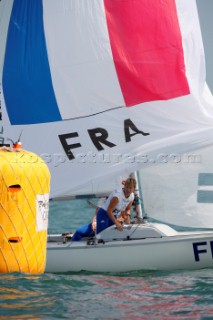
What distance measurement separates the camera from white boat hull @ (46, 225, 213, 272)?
31.5ft

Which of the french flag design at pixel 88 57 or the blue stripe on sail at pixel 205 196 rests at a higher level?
the french flag design at pixel 88 57

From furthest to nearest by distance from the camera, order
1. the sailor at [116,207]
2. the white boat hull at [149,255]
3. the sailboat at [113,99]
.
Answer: the sailboat at [113,99] < the sailor at [116,207] < the white boat hull at [149,255]

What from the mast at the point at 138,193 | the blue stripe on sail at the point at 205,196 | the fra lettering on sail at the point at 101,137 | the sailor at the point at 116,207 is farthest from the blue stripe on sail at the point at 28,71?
the blue stripe on sail at the point at 205,196

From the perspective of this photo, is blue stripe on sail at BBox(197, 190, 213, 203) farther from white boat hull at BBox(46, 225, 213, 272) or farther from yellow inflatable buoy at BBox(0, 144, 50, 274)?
yellow inflatable buoy at BBox(0, 144, 50, 274)

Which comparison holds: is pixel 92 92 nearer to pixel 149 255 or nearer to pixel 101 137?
pixel 101 137

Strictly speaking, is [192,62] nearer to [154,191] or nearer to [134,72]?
[134,72]

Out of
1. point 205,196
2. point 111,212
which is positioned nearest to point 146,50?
point 205,196

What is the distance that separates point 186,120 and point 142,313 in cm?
356

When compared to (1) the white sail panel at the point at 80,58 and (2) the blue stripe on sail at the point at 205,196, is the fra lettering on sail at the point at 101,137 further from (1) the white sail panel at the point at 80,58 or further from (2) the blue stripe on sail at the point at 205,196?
(2) the blue stripe on sail at the point at 205,196

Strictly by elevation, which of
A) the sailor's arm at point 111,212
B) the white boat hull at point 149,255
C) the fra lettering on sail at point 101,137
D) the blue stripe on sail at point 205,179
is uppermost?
the fra lettering on sail at point 101,137

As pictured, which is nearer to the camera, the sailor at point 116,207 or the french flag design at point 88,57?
the sailor at point 116,207

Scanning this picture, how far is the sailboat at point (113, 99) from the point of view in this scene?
33.0 feet

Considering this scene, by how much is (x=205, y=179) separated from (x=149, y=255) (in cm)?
120

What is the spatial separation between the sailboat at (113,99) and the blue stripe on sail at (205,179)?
0.5 inches
